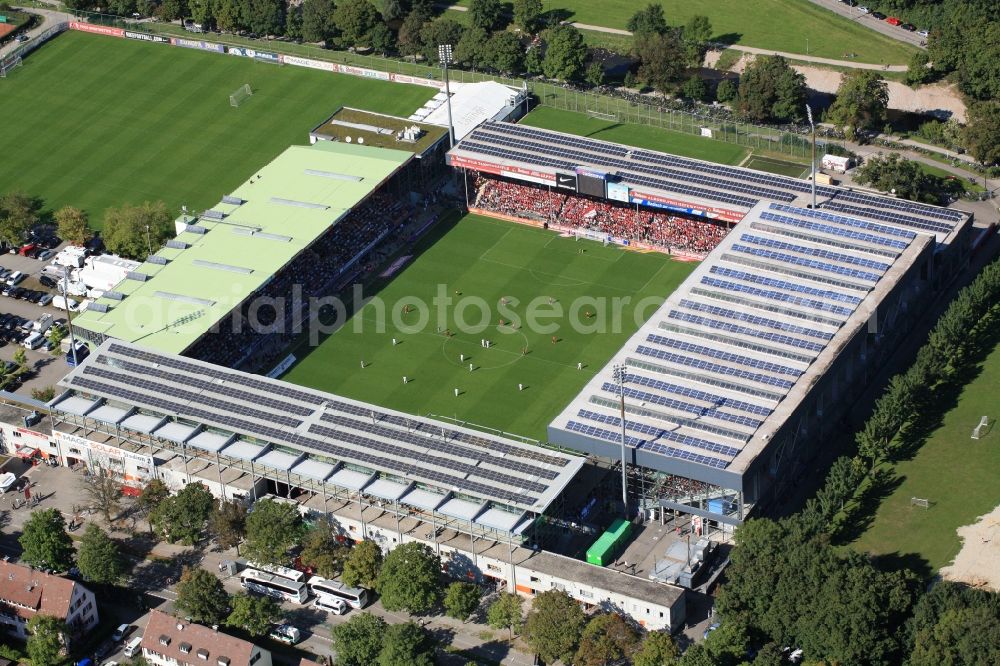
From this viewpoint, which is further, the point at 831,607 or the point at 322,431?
the point at 322,431

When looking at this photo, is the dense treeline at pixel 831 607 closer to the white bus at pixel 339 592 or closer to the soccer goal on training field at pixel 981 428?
the soccer goal on training field at pixel 981 428

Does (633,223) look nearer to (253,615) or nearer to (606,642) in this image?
(606,642)

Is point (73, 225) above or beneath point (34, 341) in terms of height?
above

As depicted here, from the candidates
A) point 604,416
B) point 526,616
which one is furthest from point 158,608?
point 604,416

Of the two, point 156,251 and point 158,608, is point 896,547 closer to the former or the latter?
point 158,608

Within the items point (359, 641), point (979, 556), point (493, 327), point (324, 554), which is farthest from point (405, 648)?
A: point (493, 327)

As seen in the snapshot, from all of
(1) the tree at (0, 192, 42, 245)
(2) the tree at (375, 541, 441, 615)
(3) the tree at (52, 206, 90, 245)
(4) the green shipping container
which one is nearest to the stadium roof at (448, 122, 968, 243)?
(3) the tree at (52, 206, 90, 245)
